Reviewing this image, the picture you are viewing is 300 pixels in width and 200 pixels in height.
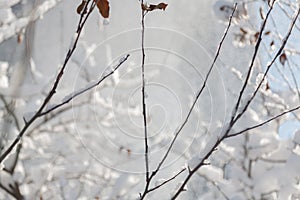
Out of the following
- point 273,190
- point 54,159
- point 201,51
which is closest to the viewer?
point 273,190

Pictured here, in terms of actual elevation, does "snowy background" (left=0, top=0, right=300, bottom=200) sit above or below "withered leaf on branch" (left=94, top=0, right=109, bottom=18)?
above

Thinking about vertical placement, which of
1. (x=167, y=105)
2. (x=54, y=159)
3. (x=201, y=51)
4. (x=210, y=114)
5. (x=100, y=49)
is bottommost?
(x=54, y=159)

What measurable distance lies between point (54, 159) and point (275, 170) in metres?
0.73

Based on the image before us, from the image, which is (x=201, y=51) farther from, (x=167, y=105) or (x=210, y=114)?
(x=167, y=105)

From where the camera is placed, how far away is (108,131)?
1.66 meters

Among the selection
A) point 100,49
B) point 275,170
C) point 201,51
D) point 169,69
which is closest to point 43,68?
point 100,49

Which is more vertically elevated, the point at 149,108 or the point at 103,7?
the point at 149,108

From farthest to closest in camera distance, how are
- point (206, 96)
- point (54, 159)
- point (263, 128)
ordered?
point (206, 96), point (54, 159), point (263, 128)

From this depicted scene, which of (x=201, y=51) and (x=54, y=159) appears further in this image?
(x=201, y=51)

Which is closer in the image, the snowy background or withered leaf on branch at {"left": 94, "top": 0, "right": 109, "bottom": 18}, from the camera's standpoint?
withered leaf on branch at {"left": 94, "top": 0, "right": 109, "bottom": 18}

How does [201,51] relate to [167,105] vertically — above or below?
above

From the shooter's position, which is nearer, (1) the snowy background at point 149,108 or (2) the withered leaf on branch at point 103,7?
(2) the withered leaf on branch at point 103,7

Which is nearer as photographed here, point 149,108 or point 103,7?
point 103,7

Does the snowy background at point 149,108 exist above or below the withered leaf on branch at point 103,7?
above
